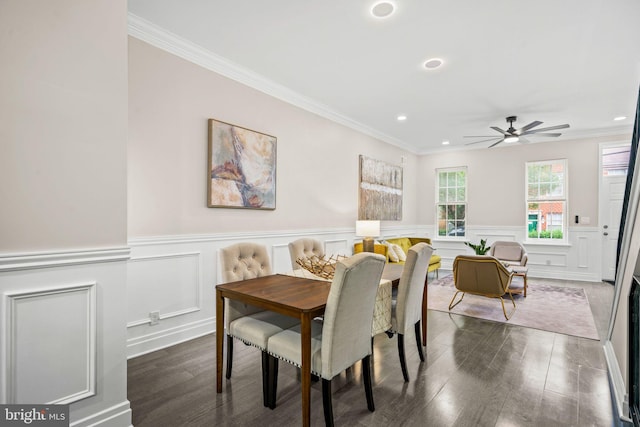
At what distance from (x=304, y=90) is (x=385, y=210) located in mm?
3110

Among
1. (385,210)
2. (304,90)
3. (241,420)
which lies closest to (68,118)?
(241,420)

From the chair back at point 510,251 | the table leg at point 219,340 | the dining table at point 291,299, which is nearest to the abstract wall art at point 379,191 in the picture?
the chair back at point 510,251

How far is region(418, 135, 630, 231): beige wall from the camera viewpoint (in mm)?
5875

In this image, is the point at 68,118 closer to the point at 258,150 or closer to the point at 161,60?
the point at 161,60

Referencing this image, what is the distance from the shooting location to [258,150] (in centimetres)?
365

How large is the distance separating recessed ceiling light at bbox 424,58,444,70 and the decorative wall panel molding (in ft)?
11.3

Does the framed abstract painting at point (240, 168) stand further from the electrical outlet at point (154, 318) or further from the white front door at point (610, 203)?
the white front door at point (610, 203)

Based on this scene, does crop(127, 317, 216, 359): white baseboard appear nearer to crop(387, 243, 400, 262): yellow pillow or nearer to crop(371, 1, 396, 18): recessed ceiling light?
crop(387, 243, 400, 262): yellow pillow

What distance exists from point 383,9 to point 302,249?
216 centimetres

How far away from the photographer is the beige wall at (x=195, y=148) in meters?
2.71

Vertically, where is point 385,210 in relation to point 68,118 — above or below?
below

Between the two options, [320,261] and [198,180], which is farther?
[198,180]

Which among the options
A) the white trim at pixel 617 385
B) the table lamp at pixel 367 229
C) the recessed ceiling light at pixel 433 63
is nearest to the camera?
the white trim at pixel 617 385

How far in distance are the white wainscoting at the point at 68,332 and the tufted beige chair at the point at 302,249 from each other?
5.04 feet
